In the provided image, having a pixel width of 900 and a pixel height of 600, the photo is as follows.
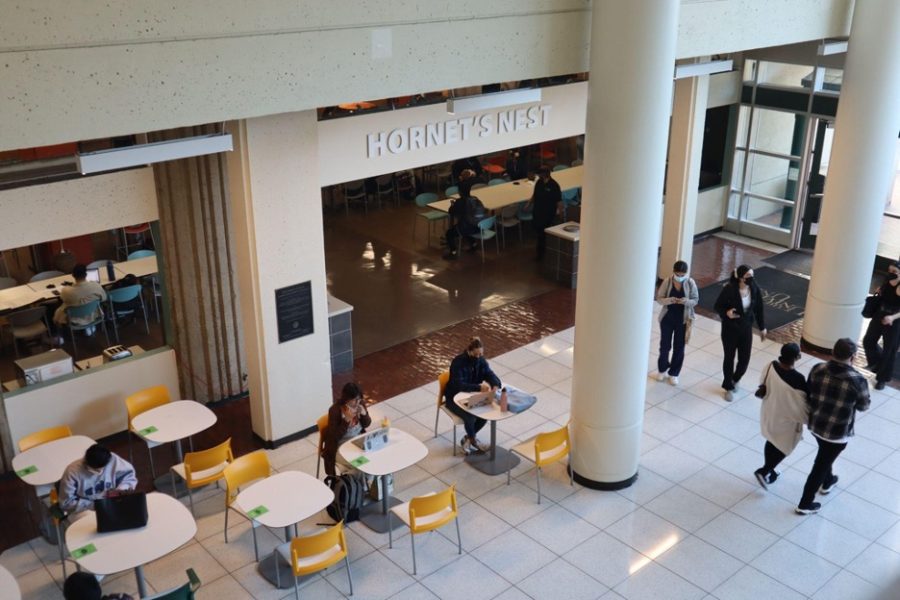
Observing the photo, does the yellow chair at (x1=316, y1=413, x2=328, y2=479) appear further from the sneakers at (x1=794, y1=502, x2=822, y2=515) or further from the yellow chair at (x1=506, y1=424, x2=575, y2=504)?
the sneakers at (x1=794, y1=502, x2=822, y2=515)

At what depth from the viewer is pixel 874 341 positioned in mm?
10094

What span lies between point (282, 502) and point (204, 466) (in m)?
1.11

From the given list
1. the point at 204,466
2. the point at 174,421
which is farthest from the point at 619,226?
the point at 174,421

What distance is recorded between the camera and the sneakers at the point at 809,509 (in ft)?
25.8

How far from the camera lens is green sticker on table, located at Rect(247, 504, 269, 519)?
6701mm

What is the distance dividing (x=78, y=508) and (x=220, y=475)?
119cm

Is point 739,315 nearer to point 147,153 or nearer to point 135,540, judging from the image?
point 147,153

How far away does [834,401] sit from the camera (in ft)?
Answer: 24.2

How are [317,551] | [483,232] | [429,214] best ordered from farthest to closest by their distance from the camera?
[429,214]
[483,232]
[317,551]

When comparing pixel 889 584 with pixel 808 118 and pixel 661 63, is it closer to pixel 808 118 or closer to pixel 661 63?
pixel 661 63

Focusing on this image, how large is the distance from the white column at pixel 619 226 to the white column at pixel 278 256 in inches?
99.0

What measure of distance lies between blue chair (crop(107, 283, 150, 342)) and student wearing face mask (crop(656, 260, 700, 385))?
6153mm

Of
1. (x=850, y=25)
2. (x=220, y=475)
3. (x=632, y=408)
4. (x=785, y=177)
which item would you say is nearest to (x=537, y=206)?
(x=785, y=177)

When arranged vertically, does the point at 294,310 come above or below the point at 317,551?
above
